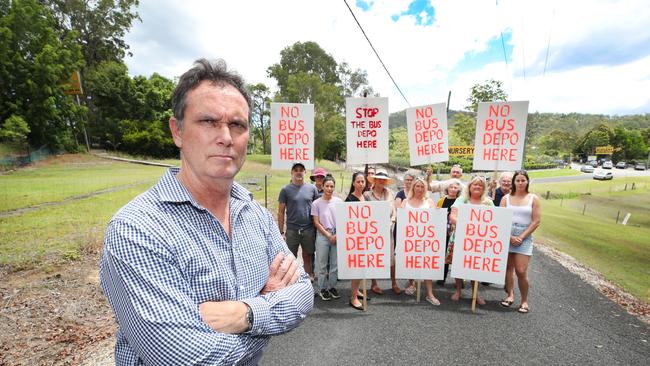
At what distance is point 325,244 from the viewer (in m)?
4.80

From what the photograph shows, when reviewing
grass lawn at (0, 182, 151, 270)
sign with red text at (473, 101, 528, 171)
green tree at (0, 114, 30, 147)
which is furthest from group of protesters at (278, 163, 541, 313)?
green tree at (0, 114, 30, 147)

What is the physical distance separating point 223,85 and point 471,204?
13.6 ft

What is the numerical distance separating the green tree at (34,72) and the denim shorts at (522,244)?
1242 inches

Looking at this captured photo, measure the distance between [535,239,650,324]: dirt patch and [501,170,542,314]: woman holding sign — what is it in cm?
173

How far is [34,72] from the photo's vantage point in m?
22.9

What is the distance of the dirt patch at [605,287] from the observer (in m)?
4.56

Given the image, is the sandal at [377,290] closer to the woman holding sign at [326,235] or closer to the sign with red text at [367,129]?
the woman holding sign at [326,235]

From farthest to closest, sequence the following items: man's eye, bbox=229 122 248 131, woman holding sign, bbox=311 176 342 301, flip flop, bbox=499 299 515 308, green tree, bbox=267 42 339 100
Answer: green tree, bbox=267 42 339 100, woman holding sign, bbox=311 176 342 301, flip flop, bbox=499 299 515 308, man's eye, bbox=229 122 248 131

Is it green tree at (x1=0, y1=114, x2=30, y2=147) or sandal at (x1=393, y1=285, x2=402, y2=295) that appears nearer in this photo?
sandal at (x1=393, y1=285, x2=402, y2=295)

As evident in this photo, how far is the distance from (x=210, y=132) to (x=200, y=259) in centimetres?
53

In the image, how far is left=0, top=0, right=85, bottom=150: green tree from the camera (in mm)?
21656

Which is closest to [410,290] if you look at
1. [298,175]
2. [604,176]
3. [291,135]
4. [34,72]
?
[298,175]

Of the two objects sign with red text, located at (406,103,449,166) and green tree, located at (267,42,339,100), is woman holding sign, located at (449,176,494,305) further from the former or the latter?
green tree, located at (267,42,339,100)

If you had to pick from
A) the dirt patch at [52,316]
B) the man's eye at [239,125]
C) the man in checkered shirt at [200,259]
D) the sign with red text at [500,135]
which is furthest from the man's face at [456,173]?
the dirt patch at [52,316]
